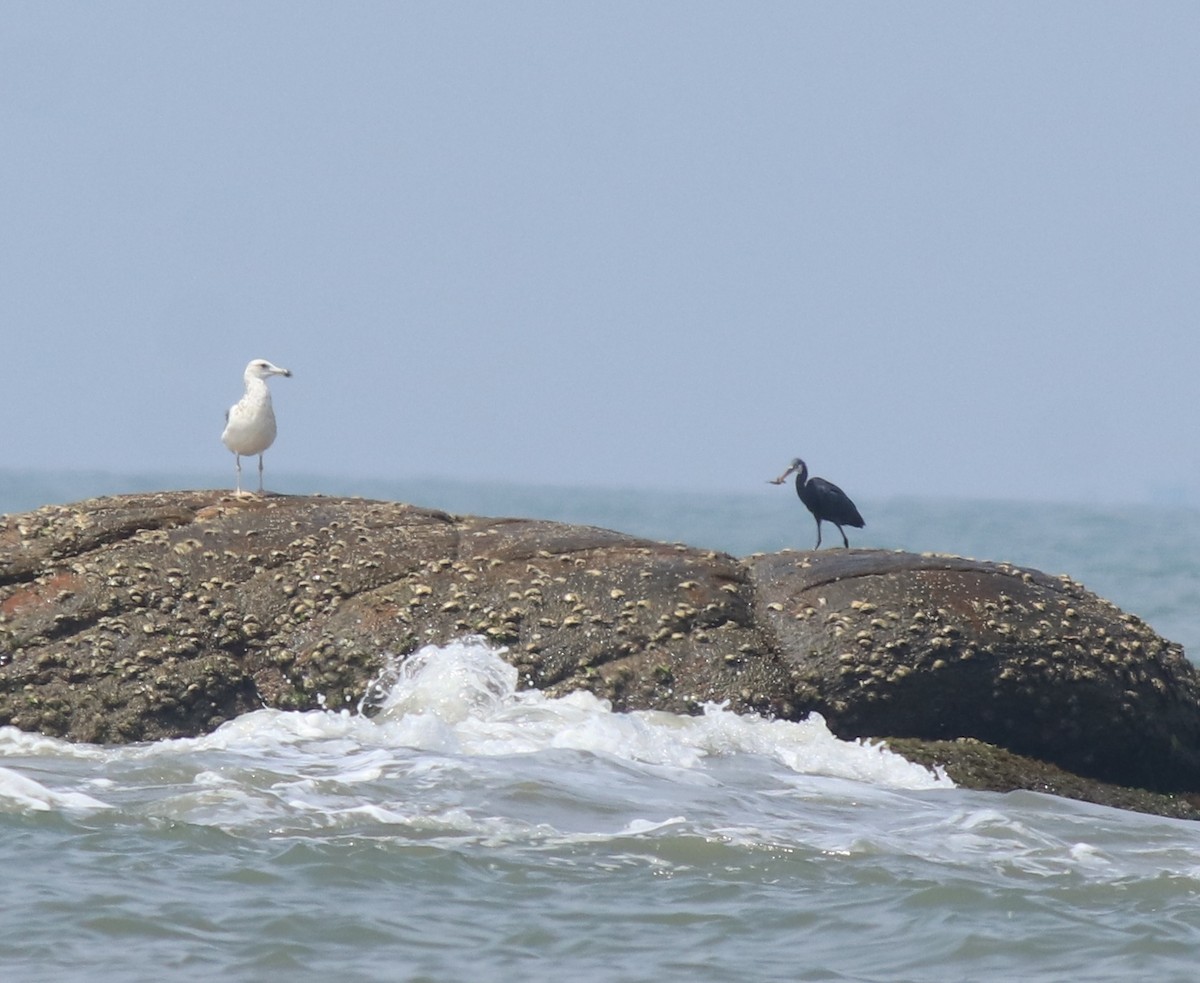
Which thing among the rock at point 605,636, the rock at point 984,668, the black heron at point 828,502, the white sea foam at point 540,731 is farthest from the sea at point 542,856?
the black heron at point 828,502

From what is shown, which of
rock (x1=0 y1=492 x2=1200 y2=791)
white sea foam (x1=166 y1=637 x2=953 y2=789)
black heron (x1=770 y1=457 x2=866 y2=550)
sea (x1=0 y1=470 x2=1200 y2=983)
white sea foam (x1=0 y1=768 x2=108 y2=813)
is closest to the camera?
sea (x1=0 y1=470 x2=1200 y2=983)

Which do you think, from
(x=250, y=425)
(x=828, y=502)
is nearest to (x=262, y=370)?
(x=250, y=425)

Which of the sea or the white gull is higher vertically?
the white gull

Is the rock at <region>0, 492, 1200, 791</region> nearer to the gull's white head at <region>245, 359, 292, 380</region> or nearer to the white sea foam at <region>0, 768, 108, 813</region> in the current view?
the white sea foam at <region>0, 768, 108, 813</region>

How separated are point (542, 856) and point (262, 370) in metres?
7.94

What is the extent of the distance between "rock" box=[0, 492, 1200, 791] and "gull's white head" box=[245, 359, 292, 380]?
3.25 metres

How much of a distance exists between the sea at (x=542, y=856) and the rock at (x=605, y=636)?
10.8 inches

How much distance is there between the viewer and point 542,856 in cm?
1052

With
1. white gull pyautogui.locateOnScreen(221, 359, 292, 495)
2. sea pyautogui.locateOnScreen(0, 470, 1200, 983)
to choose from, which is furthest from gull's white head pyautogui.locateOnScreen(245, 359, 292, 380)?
sea pyautogui.locateOnScreen(0, 470, 1200, 983)

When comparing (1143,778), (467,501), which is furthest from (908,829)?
(467,501)

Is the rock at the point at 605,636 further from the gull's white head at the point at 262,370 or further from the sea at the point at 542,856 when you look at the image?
the gull's white head at the point at 262,370

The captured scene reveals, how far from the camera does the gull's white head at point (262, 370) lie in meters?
17.1

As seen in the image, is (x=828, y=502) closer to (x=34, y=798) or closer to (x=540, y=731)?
(x=540, y=731)

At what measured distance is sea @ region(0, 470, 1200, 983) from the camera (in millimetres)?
8969
